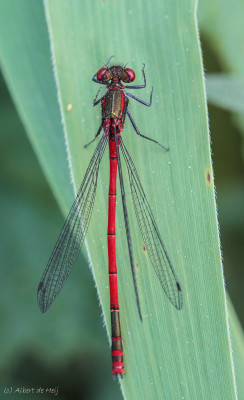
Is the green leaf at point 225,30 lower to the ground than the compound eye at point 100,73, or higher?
higher

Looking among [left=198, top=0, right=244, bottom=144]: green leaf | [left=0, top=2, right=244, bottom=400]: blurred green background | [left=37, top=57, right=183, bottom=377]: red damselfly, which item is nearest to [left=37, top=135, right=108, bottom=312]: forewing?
[left=37, top=57, right=183, bottom=377]: red damselfly

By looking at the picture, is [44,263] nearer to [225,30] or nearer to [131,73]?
[131,73]

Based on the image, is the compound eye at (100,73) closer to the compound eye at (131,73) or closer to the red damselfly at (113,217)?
the red damselfly at (113,217)

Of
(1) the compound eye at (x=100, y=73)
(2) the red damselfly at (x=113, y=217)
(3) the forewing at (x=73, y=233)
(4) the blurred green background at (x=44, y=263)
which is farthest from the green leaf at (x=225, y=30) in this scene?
(3) the forewing at (x=73, y=233)

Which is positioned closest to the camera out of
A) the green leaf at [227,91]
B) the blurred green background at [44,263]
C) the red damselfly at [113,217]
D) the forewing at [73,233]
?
the red damselfly at [113,217]

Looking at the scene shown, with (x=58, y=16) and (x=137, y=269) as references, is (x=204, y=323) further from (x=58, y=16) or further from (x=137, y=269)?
(x=58, y=16)

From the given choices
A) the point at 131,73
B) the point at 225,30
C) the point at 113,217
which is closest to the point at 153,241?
the point at 113,217

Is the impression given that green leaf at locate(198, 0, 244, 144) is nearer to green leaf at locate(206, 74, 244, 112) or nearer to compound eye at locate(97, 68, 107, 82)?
green leaf at locate(206, 74, 244, 112)
